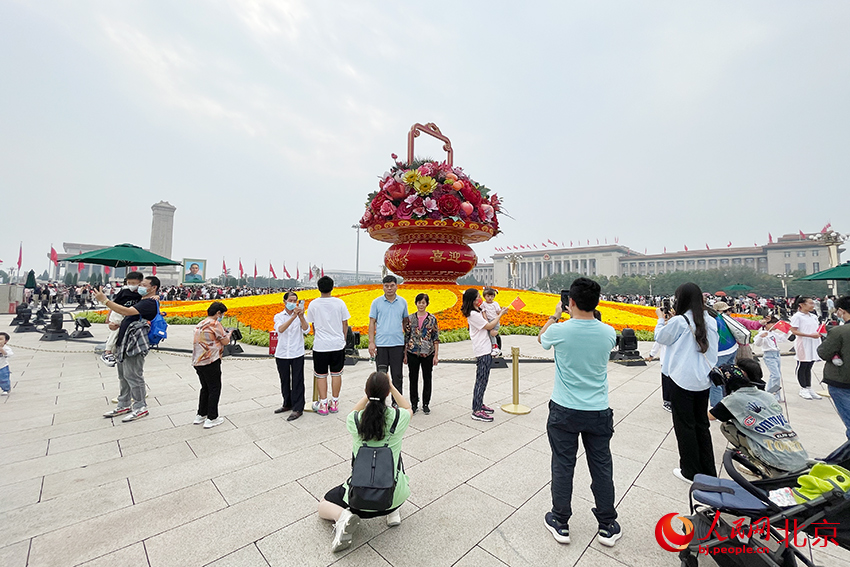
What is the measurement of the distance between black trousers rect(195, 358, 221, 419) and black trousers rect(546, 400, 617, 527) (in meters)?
4.09

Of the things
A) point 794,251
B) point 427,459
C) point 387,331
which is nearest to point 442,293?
point 387,331

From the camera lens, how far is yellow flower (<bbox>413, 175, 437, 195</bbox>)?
13.5 m

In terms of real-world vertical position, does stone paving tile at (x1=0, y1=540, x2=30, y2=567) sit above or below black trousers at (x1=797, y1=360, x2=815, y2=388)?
below

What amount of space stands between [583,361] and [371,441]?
63.1 inches

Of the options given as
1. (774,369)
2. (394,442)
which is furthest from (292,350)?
(774,369)

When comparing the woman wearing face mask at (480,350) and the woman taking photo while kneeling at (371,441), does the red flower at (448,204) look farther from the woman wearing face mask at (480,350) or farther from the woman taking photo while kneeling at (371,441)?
the woman taking photo while kneeling at (371,441)

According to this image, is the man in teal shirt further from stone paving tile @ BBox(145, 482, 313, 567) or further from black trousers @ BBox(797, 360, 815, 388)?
black trousers @ BBox(797, 360, 815, 388)

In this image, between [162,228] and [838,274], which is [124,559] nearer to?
[838,274]

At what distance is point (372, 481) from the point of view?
2.25 meters

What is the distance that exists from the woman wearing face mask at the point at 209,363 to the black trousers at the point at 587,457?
158 inches

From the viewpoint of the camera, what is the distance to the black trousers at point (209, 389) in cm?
450

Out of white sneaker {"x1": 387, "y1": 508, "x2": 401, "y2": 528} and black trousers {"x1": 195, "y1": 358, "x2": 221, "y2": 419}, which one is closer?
white sneaker {"x1": 387, "y1": 508, "x2": 401, "y2": 528}

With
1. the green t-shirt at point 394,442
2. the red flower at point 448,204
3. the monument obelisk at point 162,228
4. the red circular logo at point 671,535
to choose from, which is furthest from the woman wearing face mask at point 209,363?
the monument obelisk at point 162,228

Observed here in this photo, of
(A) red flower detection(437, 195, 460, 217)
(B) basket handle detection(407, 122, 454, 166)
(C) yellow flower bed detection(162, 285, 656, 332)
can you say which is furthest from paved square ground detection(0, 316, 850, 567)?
(B) basket handle detection(407, 122, 454, 166)
